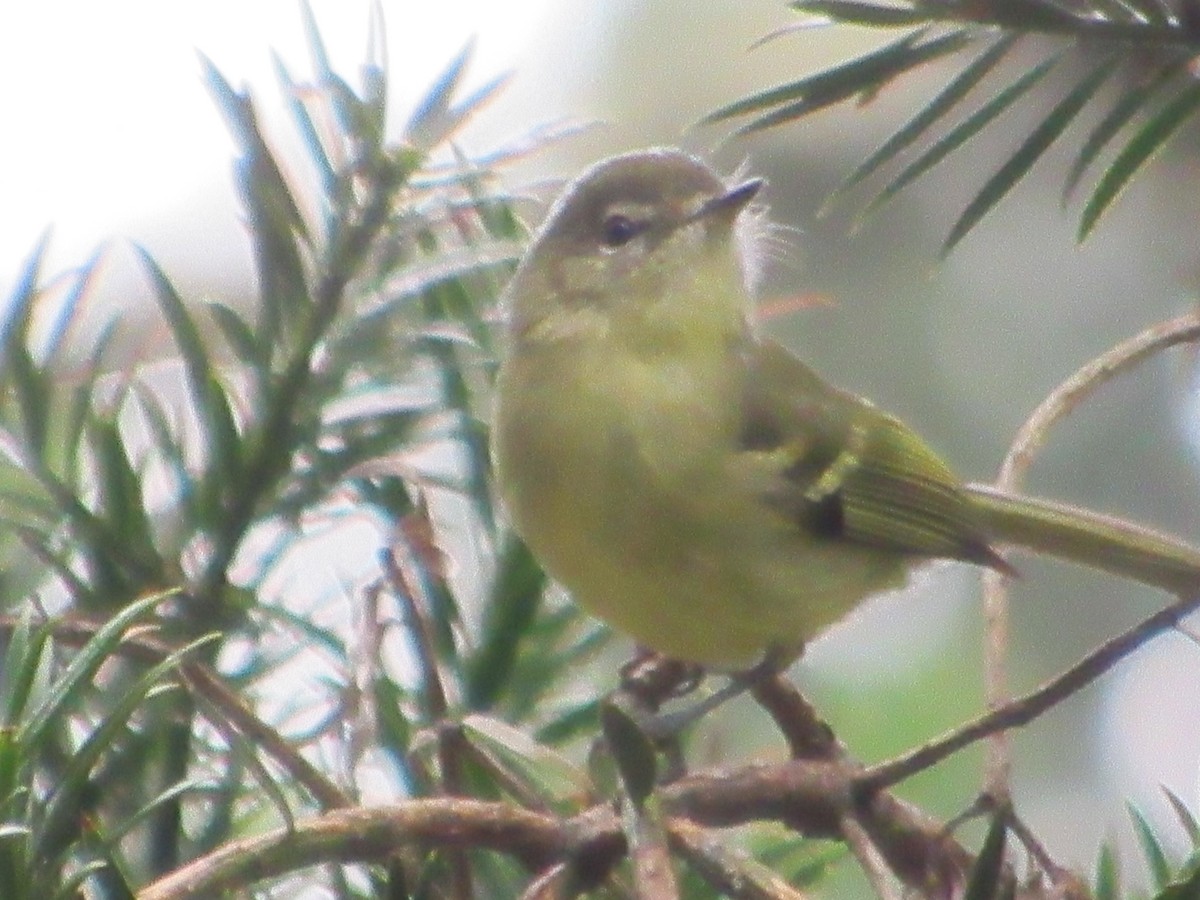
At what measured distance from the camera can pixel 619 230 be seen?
9.64ft

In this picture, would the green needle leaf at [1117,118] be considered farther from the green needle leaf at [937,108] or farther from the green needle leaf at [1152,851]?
the green needle leaf at [1152,851]

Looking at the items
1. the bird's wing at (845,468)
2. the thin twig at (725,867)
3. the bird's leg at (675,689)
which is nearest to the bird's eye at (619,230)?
the bird's wing at (845,468)

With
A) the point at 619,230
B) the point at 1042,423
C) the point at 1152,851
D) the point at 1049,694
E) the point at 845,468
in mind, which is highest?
the point at 1049,694

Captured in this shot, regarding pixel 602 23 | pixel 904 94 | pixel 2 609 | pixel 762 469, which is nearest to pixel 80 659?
pixel 2 609

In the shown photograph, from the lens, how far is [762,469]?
8.44 ft

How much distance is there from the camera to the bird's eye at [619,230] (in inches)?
115

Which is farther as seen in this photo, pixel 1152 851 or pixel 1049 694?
pixel 1152 851

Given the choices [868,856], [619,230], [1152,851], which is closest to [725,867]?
[868,856]

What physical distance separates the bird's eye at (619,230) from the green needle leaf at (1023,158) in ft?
5.53

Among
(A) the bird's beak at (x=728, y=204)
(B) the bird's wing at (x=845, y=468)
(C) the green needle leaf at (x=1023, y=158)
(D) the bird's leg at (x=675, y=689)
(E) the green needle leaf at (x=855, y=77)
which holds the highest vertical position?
(E) the green needle leaf at (x=855, y=77)

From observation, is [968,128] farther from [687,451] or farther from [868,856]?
[687,451]

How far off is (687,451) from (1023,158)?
1.29 metres

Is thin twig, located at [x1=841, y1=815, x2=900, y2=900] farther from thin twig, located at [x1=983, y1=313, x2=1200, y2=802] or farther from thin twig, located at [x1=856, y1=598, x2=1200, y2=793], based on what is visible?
thin twig, located at [x1=983, y1=313, x2=1200, y2=802]

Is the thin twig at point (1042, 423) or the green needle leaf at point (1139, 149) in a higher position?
the green needle leaf at point (1139, 149)
